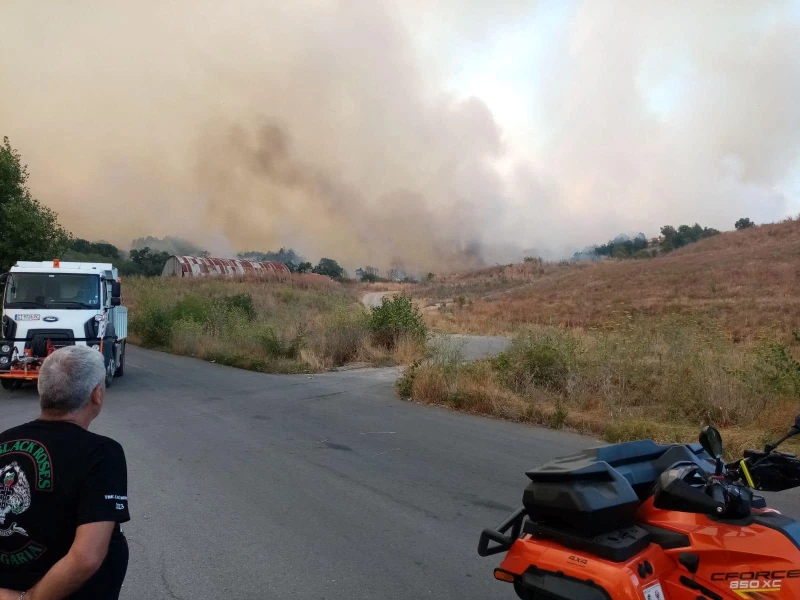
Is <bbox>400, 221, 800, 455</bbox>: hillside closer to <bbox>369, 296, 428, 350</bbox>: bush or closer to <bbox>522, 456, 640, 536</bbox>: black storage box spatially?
<bbox>369, 296, 428, 350</bbox>: bush

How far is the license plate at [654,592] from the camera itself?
2.08 m

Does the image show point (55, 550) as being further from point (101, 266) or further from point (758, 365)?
point (101, 266)

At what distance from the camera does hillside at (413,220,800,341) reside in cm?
2625

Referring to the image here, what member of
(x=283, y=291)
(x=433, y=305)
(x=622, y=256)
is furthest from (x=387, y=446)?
(x=622, y=256)

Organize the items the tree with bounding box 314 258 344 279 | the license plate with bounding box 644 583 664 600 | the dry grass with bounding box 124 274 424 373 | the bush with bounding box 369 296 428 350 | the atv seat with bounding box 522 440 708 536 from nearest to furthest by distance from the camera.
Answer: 1. the license plate with bounding box 644 583 664 600
2. the atv seat with bounding box 522 440 708 536
3. the dry grass with bounding box 124 274 424 373
4. the bush with bounding box 369 296 428 350
5. the tree with bounding box 314 258 344 279

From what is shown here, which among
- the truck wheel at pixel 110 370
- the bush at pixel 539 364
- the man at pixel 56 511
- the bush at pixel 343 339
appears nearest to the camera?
the man at pixel 56 511

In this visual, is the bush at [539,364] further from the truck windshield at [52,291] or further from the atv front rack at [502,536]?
the truck windshield at [52,291]

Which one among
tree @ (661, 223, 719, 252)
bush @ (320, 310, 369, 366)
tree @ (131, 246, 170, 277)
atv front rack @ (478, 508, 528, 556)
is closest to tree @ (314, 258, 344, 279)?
tree @ (131, 246, 170, 277)

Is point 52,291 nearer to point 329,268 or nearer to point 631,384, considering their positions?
point 631,384

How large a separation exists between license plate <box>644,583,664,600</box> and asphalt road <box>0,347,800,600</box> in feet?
5.45

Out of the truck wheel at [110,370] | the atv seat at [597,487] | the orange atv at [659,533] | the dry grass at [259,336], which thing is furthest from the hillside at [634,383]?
the truck wheel at [110,370]

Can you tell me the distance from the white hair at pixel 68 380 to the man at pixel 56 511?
4.1 inches

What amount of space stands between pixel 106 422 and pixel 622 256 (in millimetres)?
71998

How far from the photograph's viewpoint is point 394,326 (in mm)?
16891
